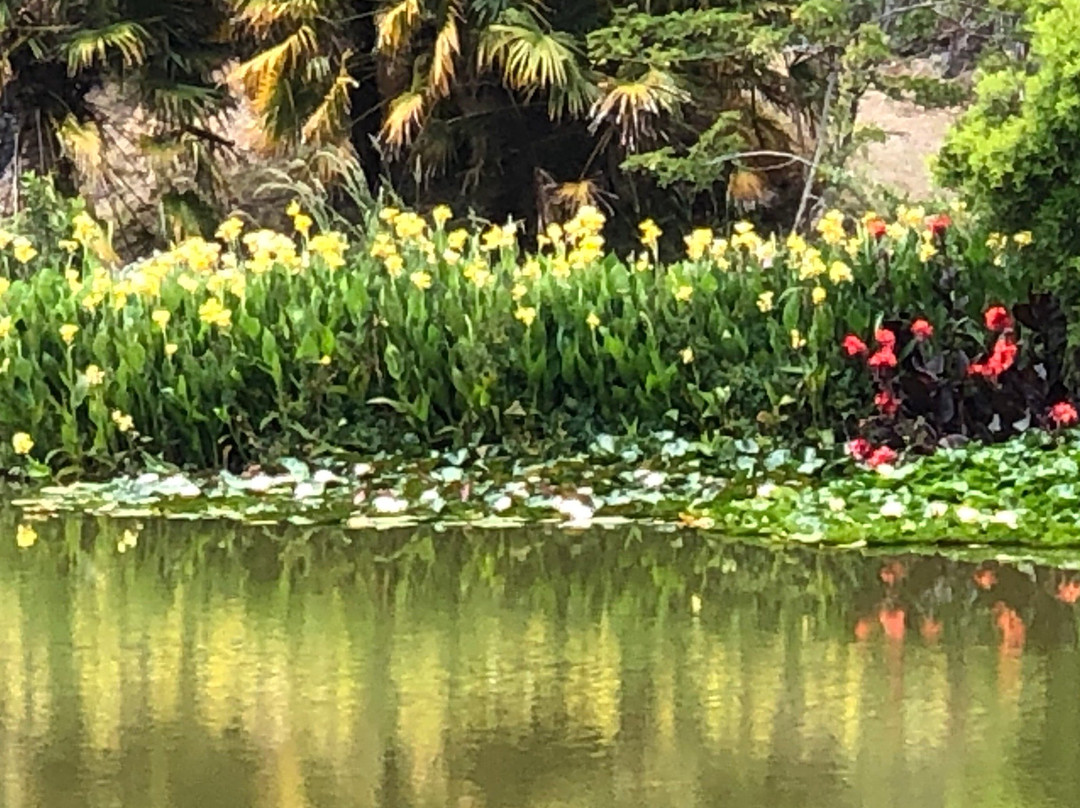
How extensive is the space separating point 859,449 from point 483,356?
4.89ft

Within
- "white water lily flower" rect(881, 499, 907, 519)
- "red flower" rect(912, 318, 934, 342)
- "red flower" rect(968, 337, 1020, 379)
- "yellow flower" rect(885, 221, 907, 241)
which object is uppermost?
"yellow flower" rect(885, 221, 907, 241)

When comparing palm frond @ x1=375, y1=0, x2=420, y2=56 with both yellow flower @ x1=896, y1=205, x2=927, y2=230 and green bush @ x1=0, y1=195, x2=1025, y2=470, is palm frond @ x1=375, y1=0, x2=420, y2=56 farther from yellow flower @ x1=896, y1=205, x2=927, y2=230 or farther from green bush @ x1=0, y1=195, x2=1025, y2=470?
yellow flower @ x1=896, y1=205, x2=927, y2=230

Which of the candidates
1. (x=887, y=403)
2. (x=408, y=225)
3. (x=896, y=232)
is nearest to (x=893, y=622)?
(x=887, y=403)

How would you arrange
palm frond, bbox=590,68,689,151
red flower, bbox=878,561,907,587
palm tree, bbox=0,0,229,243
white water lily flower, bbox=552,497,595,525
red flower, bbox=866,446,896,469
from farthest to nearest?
palm tree, bbox=0,0,229,243 → palm frond, bbox=590,68,689,151 → red flower, bbox=866,446,896,469 → white water lily flower, bbox=552,497,595,525 → red flower, bbox=878,561,907,587

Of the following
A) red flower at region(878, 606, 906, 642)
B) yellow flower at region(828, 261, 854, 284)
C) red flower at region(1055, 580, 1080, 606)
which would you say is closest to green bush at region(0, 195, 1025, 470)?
yellow flower at region(828, 261, 854, 284)

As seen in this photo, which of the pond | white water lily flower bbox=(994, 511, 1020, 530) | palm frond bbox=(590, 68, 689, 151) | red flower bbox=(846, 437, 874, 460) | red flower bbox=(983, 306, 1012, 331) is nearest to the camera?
the pond

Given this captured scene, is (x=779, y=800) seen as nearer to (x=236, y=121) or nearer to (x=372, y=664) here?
(x=372, y=664)

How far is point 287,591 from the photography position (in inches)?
209

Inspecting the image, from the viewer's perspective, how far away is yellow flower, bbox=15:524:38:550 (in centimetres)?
598

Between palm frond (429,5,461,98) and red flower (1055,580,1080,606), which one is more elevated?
palm frond (429,5,461,98)

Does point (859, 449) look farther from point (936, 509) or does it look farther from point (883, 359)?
point (936, 509)

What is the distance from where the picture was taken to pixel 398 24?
12.1 meters

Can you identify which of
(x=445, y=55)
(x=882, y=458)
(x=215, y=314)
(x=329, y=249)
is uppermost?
(x=445, y=55)

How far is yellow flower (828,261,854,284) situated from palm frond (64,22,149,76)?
729 centimetres
